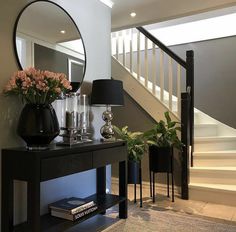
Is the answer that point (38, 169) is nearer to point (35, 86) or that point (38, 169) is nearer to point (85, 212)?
point (35, 86)

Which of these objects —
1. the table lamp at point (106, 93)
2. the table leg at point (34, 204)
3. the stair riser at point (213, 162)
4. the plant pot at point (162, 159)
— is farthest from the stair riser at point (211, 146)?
the table leg at point (34, 204)

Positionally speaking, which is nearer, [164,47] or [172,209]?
[172,209]

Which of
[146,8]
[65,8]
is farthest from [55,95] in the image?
[146,8]

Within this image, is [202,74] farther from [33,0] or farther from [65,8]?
[33,0]

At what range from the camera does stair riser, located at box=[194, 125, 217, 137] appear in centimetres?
412

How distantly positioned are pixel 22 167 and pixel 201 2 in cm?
264

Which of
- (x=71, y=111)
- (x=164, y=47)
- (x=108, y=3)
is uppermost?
(x=108, y=3)

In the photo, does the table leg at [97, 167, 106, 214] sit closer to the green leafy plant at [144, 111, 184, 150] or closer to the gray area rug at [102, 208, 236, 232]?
the gray area rug at [102, 208, 236, 232]

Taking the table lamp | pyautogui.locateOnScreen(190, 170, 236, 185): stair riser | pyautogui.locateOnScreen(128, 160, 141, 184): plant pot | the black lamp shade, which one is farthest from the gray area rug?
the black lamp shade

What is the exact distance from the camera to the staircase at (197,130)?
3318 millimetres

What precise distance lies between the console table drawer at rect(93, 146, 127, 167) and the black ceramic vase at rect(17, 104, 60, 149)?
1.54 ft

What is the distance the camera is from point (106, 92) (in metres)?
2.62

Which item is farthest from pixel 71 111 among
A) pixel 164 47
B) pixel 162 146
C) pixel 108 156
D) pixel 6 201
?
pixel 164 47

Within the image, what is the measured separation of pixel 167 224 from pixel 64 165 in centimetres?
126
